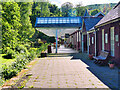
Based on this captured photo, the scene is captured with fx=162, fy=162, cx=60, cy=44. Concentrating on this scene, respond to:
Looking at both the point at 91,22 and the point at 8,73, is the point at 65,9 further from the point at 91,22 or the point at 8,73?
the point at 8,73

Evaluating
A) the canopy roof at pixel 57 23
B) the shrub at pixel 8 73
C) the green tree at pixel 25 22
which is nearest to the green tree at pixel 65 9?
the green tree at pixel 25 22

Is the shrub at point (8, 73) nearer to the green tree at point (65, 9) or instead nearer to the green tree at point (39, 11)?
the green tree at point (39, 11)

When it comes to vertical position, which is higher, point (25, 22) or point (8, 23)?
point (25, 22)

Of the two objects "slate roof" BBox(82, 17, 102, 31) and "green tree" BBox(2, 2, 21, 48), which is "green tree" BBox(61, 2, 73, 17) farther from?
"green tree" BBox(2, 2, 21, 48)

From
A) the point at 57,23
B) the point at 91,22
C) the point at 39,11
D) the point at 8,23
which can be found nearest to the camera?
the point at 8,23

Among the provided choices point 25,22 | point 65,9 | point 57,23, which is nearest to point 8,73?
point 57,23

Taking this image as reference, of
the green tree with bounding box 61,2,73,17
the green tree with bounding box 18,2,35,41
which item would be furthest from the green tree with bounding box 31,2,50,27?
the green tree with bounding box 18,2,35,41

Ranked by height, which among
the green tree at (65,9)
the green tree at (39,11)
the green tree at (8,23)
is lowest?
the green tree at (8,23)

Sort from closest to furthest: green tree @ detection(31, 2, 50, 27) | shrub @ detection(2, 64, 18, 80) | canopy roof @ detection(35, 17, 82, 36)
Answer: shrub @ detection(2, 64, 18, 80), canopy roof @ detection(35, 17, 82, 36), green tree @ detection(31, 2, 50, 27)

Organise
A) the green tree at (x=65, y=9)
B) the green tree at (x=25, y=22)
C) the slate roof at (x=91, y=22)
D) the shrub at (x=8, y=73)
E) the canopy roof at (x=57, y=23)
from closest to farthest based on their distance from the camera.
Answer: the shrub at (x=8, y=73), the slate roof at (x=91, y=22), the canopy roof at (x=57, y=23), the green tree at (x=25, y=22), the green tree at (x=65, y=9)

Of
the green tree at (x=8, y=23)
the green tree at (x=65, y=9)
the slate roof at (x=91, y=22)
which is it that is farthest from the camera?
the green tree at (x=65, y=9)

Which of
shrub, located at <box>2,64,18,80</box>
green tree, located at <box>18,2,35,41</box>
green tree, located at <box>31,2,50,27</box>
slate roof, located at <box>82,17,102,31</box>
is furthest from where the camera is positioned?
green tree, located at <box>31,2,50,27</box>

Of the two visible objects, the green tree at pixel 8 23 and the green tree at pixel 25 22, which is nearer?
the green tree at pixel 8 23

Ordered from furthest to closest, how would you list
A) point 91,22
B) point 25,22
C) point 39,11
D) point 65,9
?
point 65,9 < point 39,11 < point 25,22 < point 91,22
